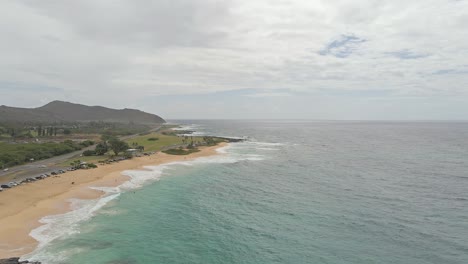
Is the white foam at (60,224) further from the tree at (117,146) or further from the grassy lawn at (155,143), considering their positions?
the grassy lawn at (155,143)

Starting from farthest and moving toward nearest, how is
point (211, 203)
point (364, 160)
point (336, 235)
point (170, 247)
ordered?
point (364, 160) → point (211, 203) → point (336, 235) → point (170, 247)

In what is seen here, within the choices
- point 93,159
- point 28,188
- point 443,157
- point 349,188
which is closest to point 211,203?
point 349,188

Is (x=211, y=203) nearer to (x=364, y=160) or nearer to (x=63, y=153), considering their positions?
(x=364, y=160)

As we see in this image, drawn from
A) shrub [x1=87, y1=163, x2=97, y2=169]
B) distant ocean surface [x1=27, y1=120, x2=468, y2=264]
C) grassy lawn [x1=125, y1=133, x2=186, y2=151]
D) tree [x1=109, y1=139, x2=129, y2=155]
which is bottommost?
distant ocean surface [x1=27, y1=120, x2=468, y2=264]

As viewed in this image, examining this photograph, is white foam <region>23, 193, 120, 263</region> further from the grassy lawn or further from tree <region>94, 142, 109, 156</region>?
the grassy lawn

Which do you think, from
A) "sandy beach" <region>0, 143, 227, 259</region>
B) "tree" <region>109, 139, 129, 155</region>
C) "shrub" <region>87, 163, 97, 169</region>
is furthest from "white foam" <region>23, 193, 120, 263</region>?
"tree" <region>109, 139, 129, 155</region>

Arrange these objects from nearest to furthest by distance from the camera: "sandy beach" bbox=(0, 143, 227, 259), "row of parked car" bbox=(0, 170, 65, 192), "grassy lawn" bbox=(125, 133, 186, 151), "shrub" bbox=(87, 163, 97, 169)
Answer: "sandy beach" bbox=(0, 143, 227, 259) < "row of parked car" bbox=(0, 170, 65, 192) < "shrub" bbox=(87, 163, 97, 169) < "grassy lawn" bbox=(125, 133, 186, 151)

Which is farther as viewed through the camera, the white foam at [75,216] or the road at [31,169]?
the road at [31,169]

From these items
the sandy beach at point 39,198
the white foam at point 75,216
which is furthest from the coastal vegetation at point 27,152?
the white foam at point 75,216

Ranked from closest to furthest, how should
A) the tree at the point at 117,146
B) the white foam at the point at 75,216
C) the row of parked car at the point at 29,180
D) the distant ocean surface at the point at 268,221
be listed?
the distant ocean surface at the point at 268,221
the white foam at the point at 75,216
the row of parked car at the point at 29,180
the tree at the point at 117,146
